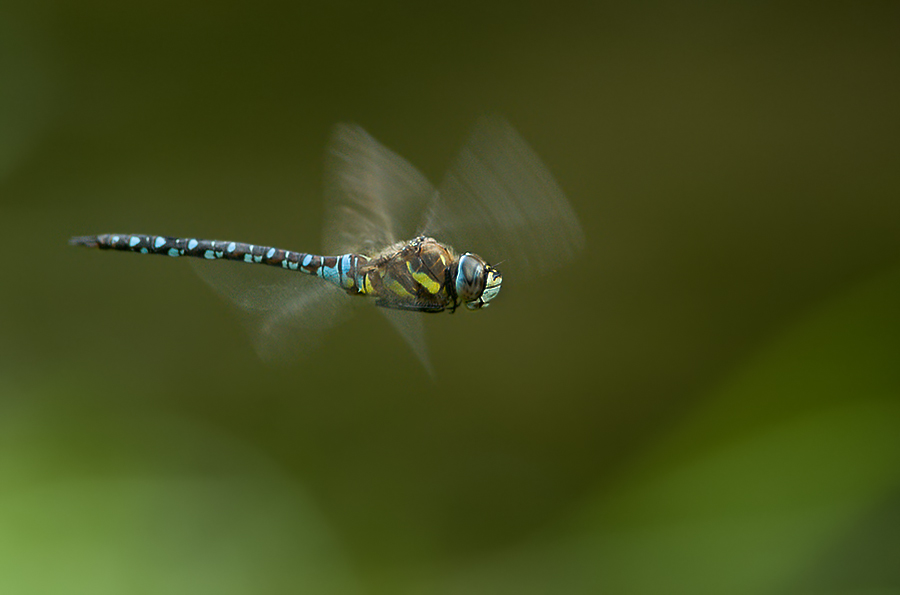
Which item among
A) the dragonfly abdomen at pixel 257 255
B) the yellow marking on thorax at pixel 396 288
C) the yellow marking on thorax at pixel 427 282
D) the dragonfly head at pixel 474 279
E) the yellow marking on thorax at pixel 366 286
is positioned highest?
the dragonfly abdomen at pixel 257 255

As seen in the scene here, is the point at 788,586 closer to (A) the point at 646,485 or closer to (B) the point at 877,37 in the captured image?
(A) the point at 646,485

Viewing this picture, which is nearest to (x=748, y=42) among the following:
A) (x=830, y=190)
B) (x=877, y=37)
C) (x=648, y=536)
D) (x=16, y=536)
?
(x=877, y=37)

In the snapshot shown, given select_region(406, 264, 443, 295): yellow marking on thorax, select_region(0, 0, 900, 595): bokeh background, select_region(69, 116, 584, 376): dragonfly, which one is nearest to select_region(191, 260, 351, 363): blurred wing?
select_region(69, 116, 584, 376): dragonfly

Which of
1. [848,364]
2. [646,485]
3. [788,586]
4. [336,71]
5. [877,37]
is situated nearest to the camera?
[788,586]

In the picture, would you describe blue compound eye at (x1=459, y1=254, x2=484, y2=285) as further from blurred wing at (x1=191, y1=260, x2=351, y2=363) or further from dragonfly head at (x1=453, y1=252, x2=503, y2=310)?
blurred wing at (x1=191, y1=260, x2=351, y2=363)

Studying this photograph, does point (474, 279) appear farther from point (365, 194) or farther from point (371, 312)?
point (371, 312)

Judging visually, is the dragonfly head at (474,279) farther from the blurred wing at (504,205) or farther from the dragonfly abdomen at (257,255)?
the dragonfly abdomen at (257,255)

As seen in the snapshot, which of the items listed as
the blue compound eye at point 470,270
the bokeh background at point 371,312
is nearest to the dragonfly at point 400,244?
the blue compound eye at point 470,270
